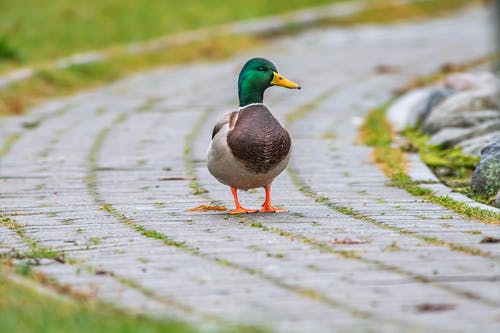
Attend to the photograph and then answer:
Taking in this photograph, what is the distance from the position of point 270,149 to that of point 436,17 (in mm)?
17864

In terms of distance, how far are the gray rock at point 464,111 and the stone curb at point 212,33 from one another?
5.73 meters

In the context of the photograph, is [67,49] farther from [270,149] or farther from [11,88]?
[270,149]

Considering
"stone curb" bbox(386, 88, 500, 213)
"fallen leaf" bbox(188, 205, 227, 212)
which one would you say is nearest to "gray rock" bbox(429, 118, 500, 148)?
"stone curb" bbox(386, 88, 500, 213)

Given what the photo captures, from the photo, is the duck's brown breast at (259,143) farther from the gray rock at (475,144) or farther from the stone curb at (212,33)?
the stone curb at (212,33)

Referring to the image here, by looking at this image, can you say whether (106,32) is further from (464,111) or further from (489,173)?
(489,173)

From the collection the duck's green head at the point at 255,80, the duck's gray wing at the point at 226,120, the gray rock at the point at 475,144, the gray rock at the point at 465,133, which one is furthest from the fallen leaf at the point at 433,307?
the gray rock at the point at 465,133

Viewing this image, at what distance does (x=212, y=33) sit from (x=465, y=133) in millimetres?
9900

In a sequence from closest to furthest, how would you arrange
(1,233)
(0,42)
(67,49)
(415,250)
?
1. (415,250)
2. (1,233)
3. (0,42)
4. (67,49)

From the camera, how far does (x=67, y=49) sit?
18.5 meters

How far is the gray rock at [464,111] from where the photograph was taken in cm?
1193

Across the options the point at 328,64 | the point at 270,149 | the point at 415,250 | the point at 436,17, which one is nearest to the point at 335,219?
the point at 270,149

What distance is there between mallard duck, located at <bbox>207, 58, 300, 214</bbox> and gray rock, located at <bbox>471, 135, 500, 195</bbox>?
1.68 meters

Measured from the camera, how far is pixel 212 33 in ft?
68.3

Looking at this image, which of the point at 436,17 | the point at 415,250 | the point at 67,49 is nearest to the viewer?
the point at 415,250
